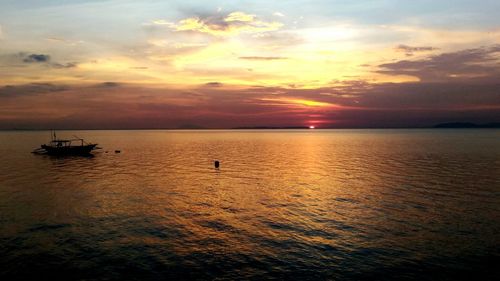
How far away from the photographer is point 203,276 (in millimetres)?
24359

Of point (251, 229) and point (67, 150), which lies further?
point (67, 150)

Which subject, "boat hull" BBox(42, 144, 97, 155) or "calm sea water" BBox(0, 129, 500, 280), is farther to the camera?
"boat hull" BBox(42, 144, 97, 155)

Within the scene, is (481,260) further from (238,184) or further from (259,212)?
(238,184)

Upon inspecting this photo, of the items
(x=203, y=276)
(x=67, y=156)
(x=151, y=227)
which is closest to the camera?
(x=203, y=276)

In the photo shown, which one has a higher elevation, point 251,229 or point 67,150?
point 67,150

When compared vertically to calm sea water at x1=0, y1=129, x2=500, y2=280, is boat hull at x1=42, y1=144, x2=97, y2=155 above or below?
above

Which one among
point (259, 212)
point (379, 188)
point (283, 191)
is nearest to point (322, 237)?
point (259, 212)

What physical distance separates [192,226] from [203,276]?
41.3 ft

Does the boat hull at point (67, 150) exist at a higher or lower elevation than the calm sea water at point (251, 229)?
higher

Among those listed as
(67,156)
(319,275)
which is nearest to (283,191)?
(319,275)

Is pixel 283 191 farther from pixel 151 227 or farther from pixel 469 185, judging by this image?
pixel 469 185

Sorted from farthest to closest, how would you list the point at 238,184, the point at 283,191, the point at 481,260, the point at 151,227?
the point at 238,184 → the point at 283,191 → the point at 151,227 → the point at 481,260

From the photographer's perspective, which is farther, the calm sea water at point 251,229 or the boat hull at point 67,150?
the boat hull at point 67,150

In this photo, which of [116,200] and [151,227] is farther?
[116,200]
